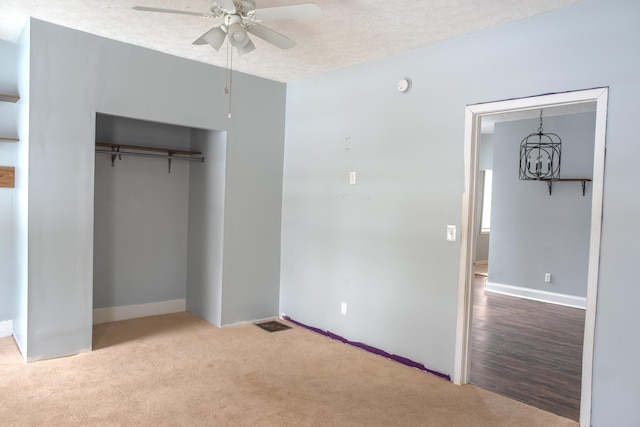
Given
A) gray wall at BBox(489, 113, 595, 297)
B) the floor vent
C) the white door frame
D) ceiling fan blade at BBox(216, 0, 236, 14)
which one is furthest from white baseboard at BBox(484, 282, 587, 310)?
ceiling fan blade at BBox(216, 0, 236, 14)

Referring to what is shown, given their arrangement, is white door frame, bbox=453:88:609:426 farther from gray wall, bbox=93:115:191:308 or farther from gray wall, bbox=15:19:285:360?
gray wall, bbox=93:115:191:308

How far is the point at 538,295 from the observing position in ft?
20.9

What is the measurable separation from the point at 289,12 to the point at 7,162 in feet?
9.62

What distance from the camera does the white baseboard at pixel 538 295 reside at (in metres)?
6.02

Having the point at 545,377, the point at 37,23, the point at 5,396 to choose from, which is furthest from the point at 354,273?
the point at 37,23

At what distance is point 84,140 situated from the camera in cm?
356

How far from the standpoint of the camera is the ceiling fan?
236 cm

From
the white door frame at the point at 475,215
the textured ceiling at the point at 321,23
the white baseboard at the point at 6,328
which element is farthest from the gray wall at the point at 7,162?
the white door frame at the point at 475,215

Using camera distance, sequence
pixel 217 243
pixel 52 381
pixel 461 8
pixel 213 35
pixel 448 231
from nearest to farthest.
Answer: pixel 213 35, pixel 461 8, pixel 52 381, pixel 448 231, pixel 217 243

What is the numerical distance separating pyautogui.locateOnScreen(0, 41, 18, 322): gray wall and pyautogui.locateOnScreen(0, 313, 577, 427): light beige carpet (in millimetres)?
410

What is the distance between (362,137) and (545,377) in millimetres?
2446

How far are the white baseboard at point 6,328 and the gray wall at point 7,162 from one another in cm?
3

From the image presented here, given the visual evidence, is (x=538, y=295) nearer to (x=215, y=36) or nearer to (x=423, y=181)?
(x=423, y=181)

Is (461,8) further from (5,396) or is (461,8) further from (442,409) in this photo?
(5,396)
